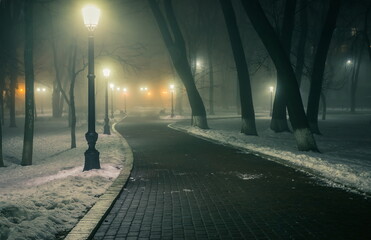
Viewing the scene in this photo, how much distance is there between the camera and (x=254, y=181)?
9.34 m

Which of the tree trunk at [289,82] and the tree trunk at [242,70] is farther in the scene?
the tree trunk at [242,70]

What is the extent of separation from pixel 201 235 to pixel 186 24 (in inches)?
1453

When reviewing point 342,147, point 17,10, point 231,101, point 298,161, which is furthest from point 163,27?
point 231,101

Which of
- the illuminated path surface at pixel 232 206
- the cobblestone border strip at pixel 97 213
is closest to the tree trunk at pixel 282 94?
the illuminated path surface at pixel 232 206

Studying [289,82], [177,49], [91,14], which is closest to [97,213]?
[91,14]

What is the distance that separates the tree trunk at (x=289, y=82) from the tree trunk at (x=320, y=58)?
5.36 meters

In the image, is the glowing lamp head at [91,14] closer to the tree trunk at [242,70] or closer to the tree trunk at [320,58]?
the tree trunk at [242,70]

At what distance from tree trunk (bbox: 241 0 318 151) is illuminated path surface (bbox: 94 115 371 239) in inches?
156

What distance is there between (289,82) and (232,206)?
29.4ft

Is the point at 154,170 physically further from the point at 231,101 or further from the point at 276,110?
the point at 231,101

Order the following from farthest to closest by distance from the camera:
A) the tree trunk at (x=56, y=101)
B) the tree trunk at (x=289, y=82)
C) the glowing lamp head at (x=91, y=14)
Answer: the tree trunk at (x=56, y=101) → the tree trunk at (x=289, y=82) → the glowing lamp head at (x=91, y=14)

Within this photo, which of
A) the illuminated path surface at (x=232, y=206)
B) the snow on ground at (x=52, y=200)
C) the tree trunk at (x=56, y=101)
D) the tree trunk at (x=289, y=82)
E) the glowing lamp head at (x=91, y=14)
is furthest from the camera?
the tree trunk at (x=56, y=101)

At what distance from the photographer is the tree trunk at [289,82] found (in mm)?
14852

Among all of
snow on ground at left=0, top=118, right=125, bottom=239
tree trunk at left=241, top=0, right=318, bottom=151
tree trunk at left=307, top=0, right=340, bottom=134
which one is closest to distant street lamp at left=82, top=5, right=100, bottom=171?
snow on ground at left=0, top=118, right=125, bottom=239
